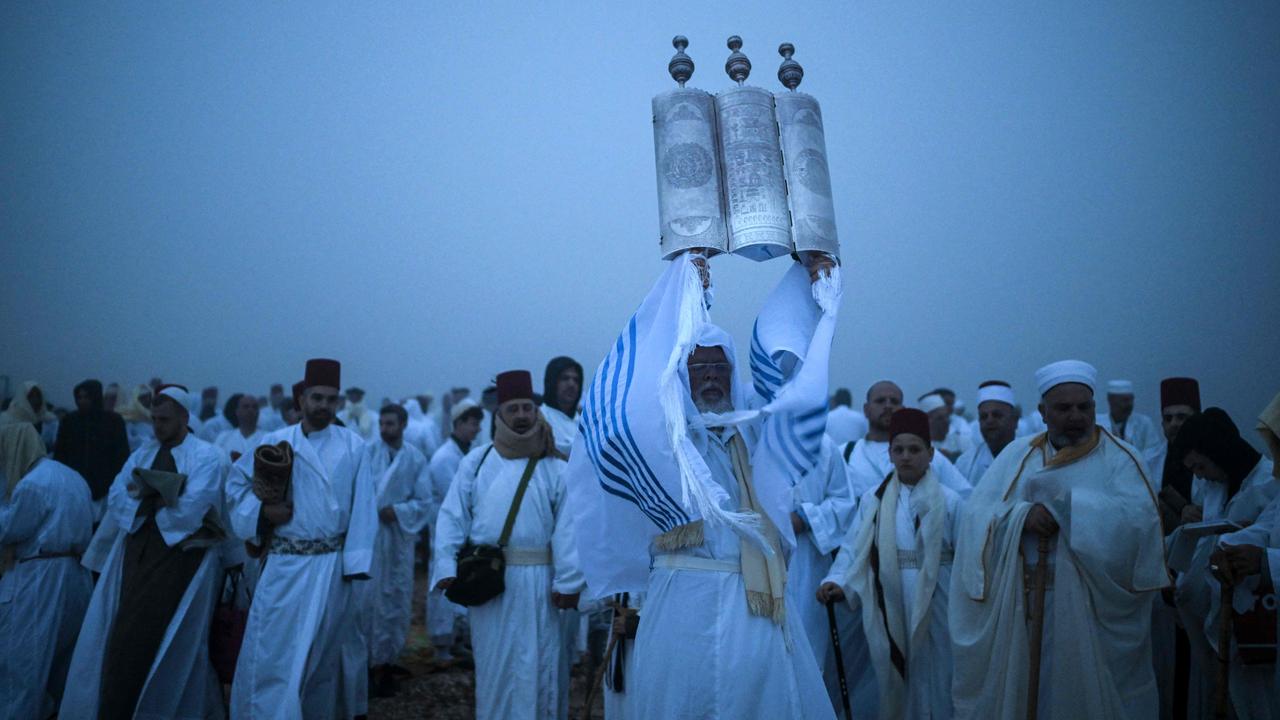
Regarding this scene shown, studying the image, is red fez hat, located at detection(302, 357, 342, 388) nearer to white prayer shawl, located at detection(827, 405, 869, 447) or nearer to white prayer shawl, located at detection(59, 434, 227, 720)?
white prayer shawl, located at detection(59, 434, 227, 720)

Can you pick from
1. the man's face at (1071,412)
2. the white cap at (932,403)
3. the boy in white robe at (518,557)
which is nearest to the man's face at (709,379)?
the boy in white robe at (518,557)

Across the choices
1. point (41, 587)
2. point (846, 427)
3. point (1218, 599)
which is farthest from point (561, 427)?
point (846, 427)

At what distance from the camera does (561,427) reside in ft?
20.3

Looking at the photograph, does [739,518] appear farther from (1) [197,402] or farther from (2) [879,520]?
(1) [197,402]

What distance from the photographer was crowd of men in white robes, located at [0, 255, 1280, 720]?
309cm

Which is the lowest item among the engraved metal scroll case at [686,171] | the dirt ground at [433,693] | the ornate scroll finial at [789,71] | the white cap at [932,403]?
the dirt ground at [433,693]

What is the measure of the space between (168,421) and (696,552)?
4354 millimetres

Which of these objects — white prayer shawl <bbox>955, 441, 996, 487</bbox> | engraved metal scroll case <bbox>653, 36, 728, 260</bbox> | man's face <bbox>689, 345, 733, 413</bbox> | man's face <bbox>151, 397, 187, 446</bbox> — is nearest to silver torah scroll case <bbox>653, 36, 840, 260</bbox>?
engraved metal scroll case <bbox>653, 36, 728, 260</bbox>

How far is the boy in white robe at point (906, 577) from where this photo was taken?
16.3ft

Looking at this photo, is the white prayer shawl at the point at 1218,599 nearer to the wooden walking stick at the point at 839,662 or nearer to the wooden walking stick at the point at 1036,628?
the wooden walking stick at the point at 1036,628

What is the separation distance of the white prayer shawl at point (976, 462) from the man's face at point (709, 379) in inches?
171

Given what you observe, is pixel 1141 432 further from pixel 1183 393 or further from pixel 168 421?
pixel 168 421

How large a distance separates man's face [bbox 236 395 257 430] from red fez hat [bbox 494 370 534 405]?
19.6 ft

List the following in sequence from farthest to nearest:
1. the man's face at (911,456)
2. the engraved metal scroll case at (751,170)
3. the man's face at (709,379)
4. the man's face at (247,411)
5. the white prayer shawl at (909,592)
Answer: the man's face at (247,411) < the man's face at (911,456) < the white prayer shawl at (909,592) < the man's face at (709,379) < the engraved metal scroll case at (751,170)
